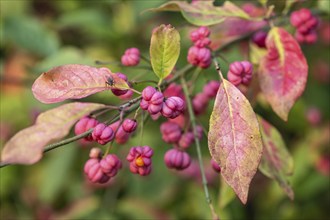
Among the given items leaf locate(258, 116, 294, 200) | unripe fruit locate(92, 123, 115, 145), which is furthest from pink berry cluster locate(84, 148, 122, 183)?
leaf locate(258, 116, 294, 200)

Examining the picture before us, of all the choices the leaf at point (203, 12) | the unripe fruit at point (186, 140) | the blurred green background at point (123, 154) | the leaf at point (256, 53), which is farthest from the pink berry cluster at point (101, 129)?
the blurred green background at point (123, 154)

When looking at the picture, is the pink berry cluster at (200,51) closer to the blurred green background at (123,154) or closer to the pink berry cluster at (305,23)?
the pink berry cluster at (305,23)

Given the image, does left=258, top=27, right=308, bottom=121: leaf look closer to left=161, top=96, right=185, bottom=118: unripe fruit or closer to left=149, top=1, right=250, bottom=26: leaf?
left=149, top=1, right=250, bottom=26: leaf

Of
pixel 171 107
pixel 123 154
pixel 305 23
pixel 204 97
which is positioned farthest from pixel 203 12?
pixel 123 154

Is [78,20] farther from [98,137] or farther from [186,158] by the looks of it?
[98,137]

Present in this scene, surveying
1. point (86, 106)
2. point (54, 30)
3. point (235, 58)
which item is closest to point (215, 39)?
point (235, 58)

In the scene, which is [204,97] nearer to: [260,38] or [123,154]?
[260,38]

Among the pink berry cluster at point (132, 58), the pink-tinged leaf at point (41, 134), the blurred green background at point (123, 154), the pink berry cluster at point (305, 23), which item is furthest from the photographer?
the blurred green background at point (123, 154)

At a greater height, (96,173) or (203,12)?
(203,12)
